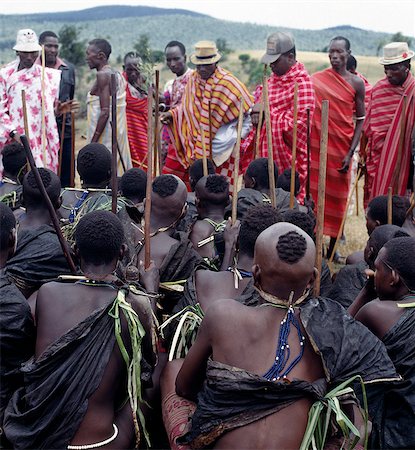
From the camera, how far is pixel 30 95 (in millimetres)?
8156

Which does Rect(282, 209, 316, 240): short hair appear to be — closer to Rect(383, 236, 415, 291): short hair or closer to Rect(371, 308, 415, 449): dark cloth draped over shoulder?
Rect(383, 236, 415, 291): short hair

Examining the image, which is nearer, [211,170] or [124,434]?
[124,434]

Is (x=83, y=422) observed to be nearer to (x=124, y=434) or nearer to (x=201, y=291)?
(x=124, y=434)

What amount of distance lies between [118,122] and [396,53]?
3657 mm

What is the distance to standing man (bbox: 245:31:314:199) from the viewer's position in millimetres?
8023

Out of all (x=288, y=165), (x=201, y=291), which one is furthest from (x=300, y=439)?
(x=288, y=165)

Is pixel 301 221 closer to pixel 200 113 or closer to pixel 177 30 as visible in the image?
pixel 200 113

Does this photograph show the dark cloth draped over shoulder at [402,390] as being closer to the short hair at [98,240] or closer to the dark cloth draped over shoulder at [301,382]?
the dark cloth draped over shoulder at [301,382]

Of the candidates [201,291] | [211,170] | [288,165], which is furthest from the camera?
[288,165]

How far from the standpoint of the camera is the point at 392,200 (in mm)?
5492

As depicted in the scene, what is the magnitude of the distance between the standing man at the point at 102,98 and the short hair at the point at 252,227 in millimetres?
4499

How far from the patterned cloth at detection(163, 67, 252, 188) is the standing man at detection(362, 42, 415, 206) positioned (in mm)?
1457

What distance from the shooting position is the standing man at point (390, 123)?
7.57 meters

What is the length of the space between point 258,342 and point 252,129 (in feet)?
18.5
